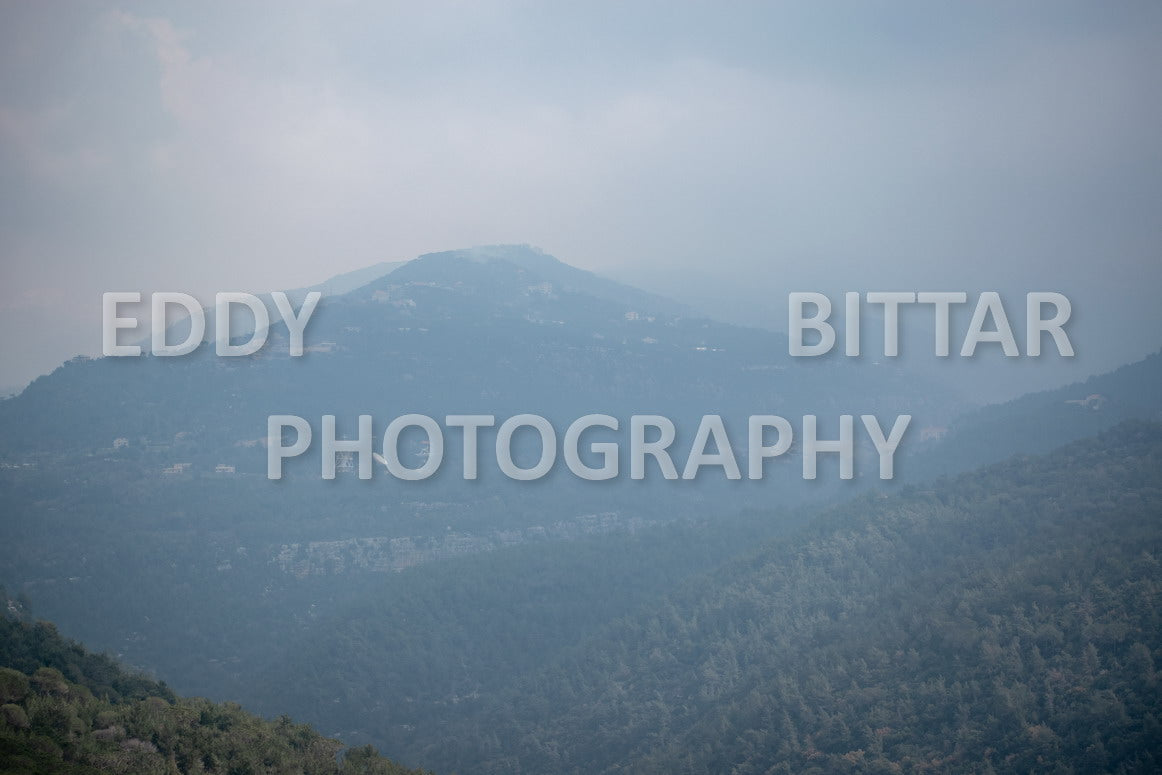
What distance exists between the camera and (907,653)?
59.1 m

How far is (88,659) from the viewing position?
168 feet

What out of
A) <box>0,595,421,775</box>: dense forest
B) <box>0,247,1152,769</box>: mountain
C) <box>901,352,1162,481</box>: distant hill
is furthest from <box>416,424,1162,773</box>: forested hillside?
<box>901,352,1162,481</box>: distant hill

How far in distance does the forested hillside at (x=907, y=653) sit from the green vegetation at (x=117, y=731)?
1020 inches

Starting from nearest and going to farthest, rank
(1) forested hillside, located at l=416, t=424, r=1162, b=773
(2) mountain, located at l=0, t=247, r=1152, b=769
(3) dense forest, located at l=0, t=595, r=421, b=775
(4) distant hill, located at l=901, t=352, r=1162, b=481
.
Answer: (3) dense forest, located at l=0, t=595, r=421, b=775 < (1) forested hillside, located at l=416, t=424, r=1162, b=773 < (2) mountain, located at l=0, t=247, r=1152, b=769 < (4) distant hill, located at l=901, t=352, r=1162, b=481

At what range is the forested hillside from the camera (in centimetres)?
4884

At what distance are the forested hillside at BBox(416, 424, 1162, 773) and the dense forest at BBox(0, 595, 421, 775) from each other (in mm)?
25567

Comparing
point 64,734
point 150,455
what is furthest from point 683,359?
point 64,734

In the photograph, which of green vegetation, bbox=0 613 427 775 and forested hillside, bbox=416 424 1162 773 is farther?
forested hillside, bbox=416 424 1162 773

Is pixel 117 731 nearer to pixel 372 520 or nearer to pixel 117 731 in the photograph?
pixel 117 731

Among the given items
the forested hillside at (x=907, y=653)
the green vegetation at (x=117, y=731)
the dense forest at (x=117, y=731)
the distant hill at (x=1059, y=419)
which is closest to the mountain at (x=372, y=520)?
the distant hill at (x=1059, y=419)

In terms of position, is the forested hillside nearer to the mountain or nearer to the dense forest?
the mountain

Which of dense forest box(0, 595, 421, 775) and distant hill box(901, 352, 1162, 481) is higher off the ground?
distant hill box(901, 352, 1162, 481)

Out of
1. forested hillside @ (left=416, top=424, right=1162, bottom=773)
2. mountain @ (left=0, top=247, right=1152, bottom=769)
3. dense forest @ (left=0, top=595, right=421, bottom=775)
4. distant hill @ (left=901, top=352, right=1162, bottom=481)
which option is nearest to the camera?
dense forest @ (left=0, top=595, right=421, bottom=775)

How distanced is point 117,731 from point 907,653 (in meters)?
45.5
